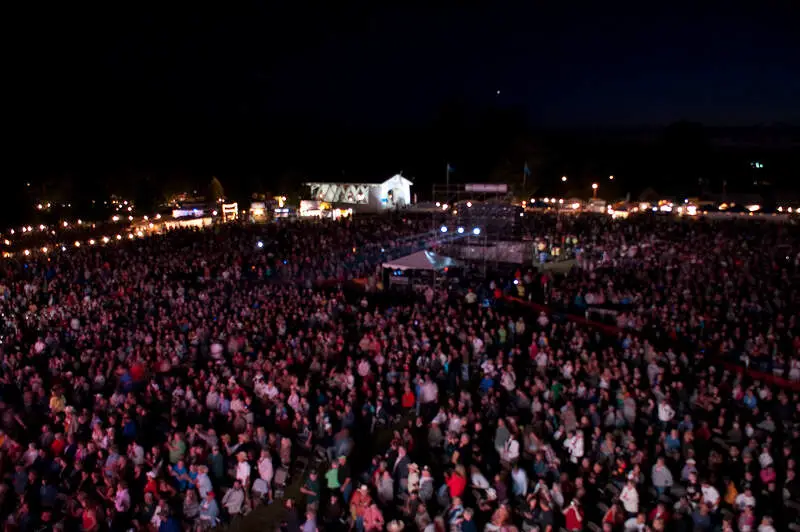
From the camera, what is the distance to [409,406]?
902cm

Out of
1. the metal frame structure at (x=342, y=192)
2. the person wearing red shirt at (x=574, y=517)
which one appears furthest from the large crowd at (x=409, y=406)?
the metal frame structure at (x=342, y=192)

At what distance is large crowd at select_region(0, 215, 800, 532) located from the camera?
6.56 meters

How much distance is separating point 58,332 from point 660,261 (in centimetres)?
1623

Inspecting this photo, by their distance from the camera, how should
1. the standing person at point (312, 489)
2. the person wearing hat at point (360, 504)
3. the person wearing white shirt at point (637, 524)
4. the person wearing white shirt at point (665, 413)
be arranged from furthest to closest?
the person wearing white shirt at point (665, 413), the standing person at point (312, 489), the person wearing hat at point (360, 504), the person wearing white shirt at point (637, 524)

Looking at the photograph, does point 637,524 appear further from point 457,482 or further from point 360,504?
point 360,504

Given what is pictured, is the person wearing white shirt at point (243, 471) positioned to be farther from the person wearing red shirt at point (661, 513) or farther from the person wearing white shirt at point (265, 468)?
the person wearing red shirt at point (661, 513)

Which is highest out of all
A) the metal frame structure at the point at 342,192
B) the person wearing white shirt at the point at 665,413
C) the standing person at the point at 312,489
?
the metal frame structure at the point at 342,192

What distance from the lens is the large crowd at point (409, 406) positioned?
21.5 feet

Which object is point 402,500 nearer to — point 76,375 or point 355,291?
point 76,375

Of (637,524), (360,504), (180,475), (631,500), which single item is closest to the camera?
(637,524)

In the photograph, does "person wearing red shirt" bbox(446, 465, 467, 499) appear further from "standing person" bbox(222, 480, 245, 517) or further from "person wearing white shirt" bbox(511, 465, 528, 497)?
"standing person" bbox(222, 480, 245, 517)

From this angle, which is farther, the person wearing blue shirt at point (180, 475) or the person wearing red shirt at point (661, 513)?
the person wearing blue shirt at point (180, 475)

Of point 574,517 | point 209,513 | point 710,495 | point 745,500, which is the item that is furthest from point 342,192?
point 745,500

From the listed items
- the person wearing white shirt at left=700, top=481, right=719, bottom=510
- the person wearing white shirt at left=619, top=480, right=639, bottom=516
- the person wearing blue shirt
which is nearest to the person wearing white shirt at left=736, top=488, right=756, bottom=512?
the person wearing white shirt at left=700, top=481, right=719, bottom=510
